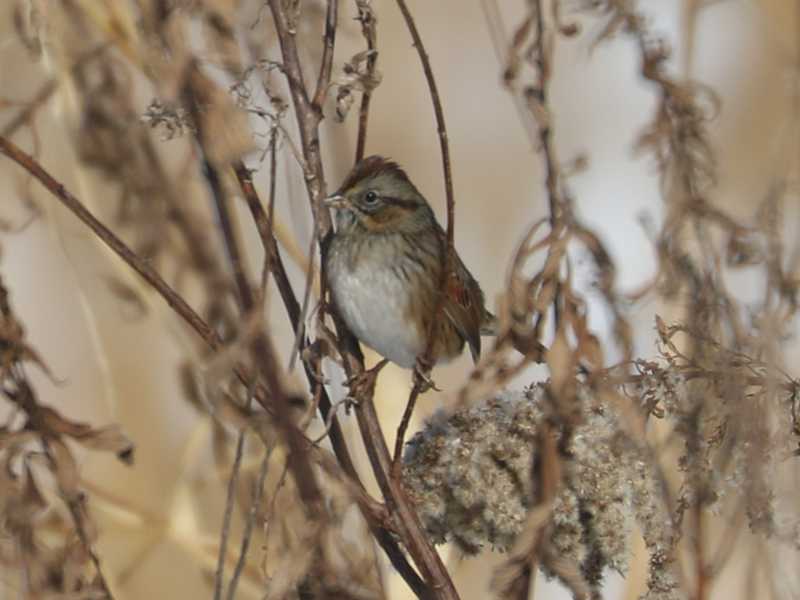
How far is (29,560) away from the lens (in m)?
1.67

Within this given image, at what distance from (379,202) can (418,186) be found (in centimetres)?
157

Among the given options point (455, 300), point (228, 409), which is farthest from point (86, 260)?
point (228, 409)

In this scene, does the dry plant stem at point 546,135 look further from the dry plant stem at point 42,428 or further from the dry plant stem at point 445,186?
A: the dry plant stem at point 42,428

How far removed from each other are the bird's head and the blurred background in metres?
0.59

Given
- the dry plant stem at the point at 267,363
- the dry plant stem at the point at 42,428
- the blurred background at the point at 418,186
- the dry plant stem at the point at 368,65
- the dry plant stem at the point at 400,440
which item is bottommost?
the dry plant stem at the point at 267,363

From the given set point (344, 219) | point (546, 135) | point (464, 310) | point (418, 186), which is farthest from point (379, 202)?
point (418, 186)

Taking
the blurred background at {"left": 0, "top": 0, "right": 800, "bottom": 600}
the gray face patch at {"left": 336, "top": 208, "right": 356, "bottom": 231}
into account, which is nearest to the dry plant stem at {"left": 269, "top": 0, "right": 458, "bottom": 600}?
the gray face patch at {"left": 336, "top": 208, "right": 356, "bottom": 231}

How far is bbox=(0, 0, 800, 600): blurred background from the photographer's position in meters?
3.26

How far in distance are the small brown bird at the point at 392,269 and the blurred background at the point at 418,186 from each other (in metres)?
0.49

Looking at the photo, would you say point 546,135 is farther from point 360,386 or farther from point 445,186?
point 360,386

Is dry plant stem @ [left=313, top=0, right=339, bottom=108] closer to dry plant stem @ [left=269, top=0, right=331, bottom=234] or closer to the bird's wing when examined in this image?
dry plant stem @ [left=269, top=0, right=331, bottom=234]

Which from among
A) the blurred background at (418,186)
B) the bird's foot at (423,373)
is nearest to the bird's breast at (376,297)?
the bird's foot at (423,373)

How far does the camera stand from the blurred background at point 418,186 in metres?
3.26

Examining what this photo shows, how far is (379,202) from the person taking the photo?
247cm
